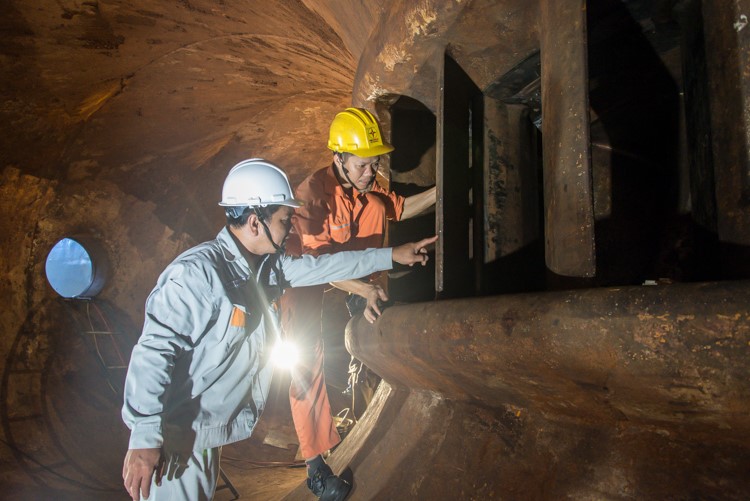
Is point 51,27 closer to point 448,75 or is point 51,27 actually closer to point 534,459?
point 448,75

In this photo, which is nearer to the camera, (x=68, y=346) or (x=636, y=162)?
(x=636, y=162)

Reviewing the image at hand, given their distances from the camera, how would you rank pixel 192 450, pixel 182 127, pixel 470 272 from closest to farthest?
pixel 192 450
pixel 470 272
pixel 182 127

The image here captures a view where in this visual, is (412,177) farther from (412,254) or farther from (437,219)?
(437,219)

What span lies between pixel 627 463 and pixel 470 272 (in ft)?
3.84

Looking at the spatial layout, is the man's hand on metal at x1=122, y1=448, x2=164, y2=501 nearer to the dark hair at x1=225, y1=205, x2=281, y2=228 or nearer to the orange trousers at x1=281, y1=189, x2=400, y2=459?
the dark hair at x1=225, y1=205, x2=281, y2=228

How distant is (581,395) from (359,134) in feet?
6.84

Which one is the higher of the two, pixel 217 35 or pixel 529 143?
pixel 217 35

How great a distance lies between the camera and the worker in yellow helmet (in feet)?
10.2

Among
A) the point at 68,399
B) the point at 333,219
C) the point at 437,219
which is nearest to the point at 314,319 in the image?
the point at 333,219

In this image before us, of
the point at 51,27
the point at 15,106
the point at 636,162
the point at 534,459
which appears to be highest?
the point at 51,27

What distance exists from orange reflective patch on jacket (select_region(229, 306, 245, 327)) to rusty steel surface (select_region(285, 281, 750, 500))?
0.73 meters

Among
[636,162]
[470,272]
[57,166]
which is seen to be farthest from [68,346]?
[636,162]

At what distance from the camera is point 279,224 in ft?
8.35

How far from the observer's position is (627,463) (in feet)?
4.40
